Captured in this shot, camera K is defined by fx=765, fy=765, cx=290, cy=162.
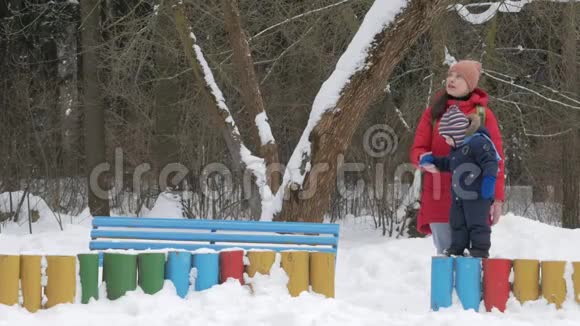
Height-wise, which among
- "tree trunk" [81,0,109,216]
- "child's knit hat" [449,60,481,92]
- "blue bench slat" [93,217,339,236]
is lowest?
"blue bench slat" [93,217,339,236]

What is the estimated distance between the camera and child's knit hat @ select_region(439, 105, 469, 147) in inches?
187

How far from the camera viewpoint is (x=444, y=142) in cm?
504

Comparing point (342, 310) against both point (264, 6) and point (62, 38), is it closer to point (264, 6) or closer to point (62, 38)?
point (264, 6)

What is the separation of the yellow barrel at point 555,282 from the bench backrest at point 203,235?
2165mm

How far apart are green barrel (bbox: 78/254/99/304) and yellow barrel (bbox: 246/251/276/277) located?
0.85 meters

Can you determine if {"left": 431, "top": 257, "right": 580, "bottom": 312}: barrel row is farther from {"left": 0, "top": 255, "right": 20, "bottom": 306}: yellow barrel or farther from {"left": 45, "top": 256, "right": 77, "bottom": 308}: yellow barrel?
{"left": 0, "top": 255, "right": 20, "bottom": 306}: yellow barrel

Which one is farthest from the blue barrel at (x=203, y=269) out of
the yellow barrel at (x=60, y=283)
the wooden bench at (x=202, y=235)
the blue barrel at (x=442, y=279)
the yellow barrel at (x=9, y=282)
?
the wooden bench at (x=202, y=235)

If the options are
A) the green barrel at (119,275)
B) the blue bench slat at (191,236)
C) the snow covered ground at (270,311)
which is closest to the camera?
the snow covered ground at (270,311)

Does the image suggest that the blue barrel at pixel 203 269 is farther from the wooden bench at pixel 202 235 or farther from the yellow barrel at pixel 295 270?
the wooden bench at pixel 202 235

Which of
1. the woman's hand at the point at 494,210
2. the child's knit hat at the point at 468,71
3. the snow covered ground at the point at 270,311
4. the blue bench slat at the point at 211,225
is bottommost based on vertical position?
the snow covered ground at the point at 270,311

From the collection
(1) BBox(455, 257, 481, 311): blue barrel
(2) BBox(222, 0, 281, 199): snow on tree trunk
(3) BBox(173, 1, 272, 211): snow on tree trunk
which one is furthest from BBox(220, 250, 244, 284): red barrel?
(3) BBox(173, 1, 272, 211): snow on tree trunk

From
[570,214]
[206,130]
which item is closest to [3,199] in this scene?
[206,130]

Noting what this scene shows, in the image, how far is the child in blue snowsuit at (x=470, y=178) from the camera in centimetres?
469

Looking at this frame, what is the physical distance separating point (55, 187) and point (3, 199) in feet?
2.73
